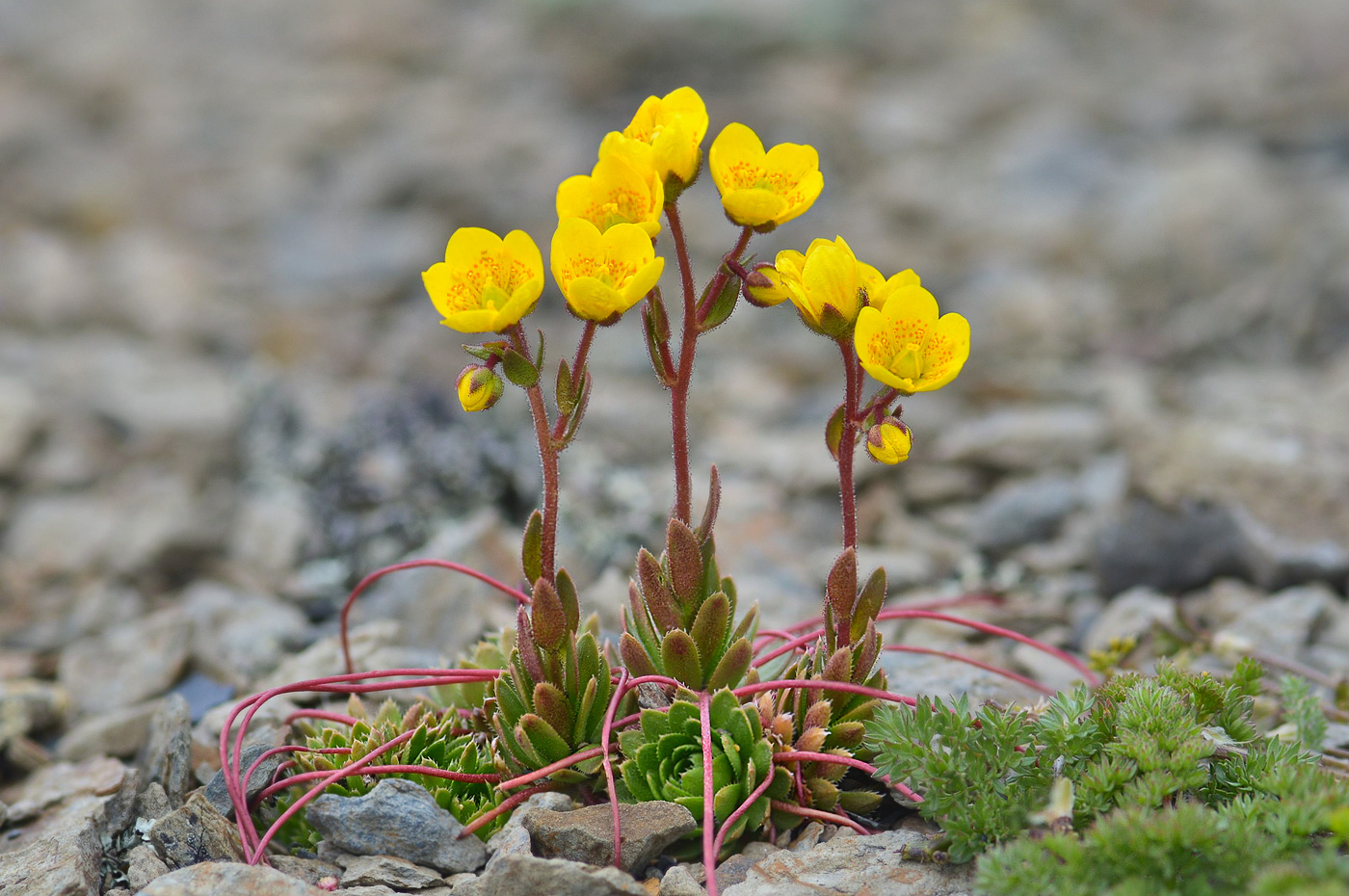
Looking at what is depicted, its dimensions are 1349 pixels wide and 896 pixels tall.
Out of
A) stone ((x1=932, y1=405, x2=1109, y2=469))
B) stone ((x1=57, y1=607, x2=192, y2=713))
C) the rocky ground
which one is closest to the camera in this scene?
stone ((x1=57, y1=607, x2=192, y2=713))

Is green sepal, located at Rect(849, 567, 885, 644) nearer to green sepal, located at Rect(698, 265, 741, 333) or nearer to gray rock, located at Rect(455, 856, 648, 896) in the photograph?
green sepal, located at Rect(698, 265, 741, 333)

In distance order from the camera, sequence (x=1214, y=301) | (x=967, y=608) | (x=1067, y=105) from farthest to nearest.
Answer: (x=1067, y=105)
(x=1214, y=301)
(x=967, y=608)

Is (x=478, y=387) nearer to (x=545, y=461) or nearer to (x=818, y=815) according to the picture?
→ (x=545, y=461)

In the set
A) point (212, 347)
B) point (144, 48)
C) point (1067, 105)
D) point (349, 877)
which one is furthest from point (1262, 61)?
point (144, 48)

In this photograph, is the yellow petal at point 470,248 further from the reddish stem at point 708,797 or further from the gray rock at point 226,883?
the gray rock at point 226,883

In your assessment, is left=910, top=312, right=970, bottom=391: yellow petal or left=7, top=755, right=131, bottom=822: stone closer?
left=910, top=312, right=970, bottom=391: yellow petal

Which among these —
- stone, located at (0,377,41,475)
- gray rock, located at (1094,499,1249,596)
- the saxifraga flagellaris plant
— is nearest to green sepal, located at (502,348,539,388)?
the saxifraga flagellaris plant

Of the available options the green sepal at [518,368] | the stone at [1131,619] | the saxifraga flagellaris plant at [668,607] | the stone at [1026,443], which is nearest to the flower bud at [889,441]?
the saxifraga flagellaris plant at [668,607]

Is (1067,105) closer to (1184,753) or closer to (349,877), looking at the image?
(1184,753)
